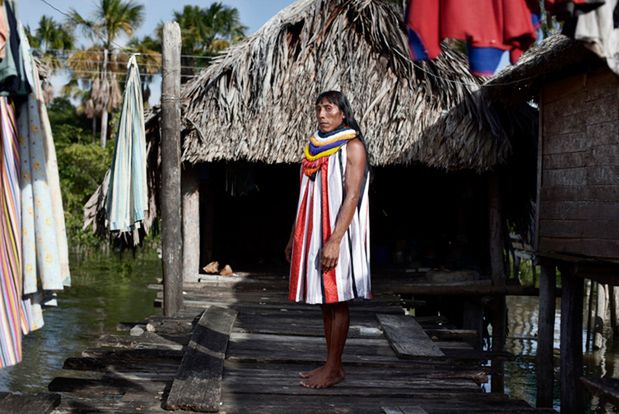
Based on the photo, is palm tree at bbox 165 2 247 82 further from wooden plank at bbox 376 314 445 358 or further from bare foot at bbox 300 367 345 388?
bare foot at bbox 300 367 345 388

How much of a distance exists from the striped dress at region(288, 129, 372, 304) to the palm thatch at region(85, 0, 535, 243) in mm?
3755

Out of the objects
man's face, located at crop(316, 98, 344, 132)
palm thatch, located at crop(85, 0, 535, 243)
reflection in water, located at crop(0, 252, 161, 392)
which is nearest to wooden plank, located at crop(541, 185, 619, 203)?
palm thatch, located at crop(85, 0, 535, 243)

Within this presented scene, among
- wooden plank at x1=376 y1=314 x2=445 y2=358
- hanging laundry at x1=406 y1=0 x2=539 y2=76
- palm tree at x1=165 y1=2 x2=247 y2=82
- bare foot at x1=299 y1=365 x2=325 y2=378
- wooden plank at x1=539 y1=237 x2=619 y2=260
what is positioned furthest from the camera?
palm tree at x1=165 y1=2 x2=247 y2=82

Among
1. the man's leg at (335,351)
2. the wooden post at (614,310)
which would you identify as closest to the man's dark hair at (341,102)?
the man's leg at (335,351)

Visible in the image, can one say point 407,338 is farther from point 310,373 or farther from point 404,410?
point 404,410

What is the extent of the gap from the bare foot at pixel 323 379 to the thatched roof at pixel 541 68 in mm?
2731

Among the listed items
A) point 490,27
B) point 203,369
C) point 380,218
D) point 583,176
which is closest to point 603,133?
point 583,176

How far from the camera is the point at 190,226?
8.33 meters

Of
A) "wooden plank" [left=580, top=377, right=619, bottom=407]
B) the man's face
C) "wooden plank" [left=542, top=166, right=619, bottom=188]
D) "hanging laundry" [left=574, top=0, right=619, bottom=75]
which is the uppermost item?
"hanging laundry" [left=574, top=0, right=619, bottom=75]

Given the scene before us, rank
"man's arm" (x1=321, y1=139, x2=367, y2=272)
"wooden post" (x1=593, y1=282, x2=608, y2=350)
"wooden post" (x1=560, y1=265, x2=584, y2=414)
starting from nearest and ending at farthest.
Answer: "man's arm" (x1=321, y1=139, x2=367, y2=272) → "wooden post" (x1=560, y1=265, x2=584, y2=414) → "wooden post" (x1=593, y1=282, x2=608, y2=350)

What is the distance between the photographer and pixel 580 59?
585 cm

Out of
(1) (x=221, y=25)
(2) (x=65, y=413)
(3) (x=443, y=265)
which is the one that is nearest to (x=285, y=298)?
(3) (x=443, y=265)

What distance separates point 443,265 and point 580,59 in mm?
4213

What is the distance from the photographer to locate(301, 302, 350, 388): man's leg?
420cm
